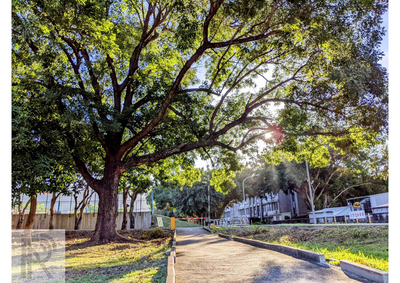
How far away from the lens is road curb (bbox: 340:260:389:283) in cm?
432

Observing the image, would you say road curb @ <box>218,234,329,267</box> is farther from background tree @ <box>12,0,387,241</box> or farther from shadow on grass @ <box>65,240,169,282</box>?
background tree @ <box>12,0,387,241</box>

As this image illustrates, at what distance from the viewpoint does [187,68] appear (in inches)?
403

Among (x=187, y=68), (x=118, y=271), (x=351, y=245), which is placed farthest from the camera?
(x=187, y=68)

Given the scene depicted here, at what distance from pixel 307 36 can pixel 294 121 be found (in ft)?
15.2

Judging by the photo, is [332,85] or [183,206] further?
Result: [183,206]

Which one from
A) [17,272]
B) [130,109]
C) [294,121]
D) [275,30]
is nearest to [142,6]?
[130,109]

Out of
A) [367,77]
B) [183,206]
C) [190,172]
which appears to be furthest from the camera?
[183,206]

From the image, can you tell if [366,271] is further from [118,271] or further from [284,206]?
[284,206]

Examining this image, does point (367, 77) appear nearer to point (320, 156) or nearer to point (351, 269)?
point (351, 269)

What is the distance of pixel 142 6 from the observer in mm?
12984

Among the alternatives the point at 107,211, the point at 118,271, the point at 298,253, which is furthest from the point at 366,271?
the point at 107,211

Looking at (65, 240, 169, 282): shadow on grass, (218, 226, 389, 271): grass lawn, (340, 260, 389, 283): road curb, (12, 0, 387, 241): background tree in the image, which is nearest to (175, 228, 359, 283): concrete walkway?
(340, 260, 389, 283): road curb

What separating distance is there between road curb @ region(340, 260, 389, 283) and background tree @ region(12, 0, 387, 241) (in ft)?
16.9

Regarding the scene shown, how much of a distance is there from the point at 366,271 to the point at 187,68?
8142mm
